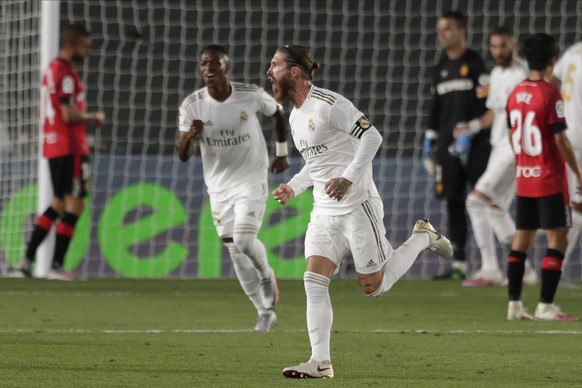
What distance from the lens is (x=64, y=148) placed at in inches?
471

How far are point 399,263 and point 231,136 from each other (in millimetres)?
2389

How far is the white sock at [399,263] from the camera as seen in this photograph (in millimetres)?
6055

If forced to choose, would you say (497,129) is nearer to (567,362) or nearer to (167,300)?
(167,300)

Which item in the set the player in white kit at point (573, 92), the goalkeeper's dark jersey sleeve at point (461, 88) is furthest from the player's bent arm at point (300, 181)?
the goalkeeper's dark jersey sleeve at point (461, 88)

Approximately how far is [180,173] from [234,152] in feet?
15.6

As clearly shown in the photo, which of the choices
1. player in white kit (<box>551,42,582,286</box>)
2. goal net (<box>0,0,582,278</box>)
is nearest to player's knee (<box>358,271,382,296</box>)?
player in white kit (<box>551,42,582,286</box>)

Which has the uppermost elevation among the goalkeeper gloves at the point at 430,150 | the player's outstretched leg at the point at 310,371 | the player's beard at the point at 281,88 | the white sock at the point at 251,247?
the player's beard at the point at 281,88

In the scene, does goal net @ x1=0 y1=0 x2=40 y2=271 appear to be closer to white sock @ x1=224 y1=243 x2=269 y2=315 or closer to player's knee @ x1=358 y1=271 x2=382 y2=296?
white sock @ x1=224 y1=243 x2=269 y2=315

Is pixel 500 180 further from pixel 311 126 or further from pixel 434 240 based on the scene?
pixel 311 126

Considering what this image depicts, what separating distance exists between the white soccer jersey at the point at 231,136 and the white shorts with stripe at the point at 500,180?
3.69m

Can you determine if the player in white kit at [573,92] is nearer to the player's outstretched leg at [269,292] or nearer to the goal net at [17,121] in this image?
the player's outstretched leg at [269,292]

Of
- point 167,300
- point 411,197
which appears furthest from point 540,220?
point 411,197

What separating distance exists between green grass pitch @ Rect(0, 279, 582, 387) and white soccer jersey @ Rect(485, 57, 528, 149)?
4.99ft

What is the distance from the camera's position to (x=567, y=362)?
602 centimetres
